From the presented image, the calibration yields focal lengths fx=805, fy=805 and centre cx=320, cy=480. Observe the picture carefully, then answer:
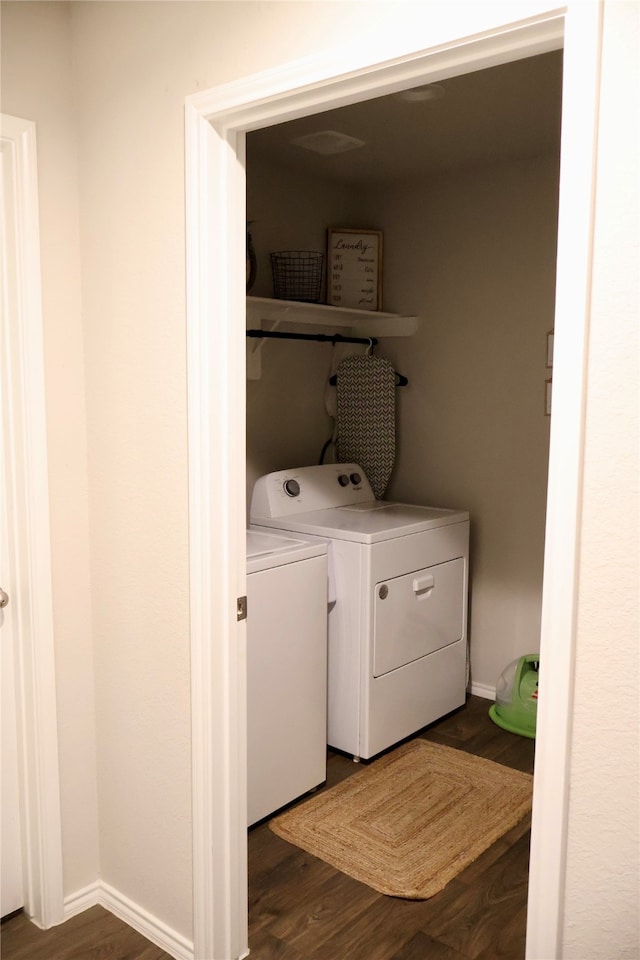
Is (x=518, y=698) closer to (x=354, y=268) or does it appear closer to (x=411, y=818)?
(x=411, y=818)

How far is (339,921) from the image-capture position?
2201mm

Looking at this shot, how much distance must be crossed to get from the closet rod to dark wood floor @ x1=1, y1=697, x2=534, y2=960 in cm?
190

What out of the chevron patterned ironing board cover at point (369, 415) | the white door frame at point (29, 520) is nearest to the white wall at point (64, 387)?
the white door frame at point (29, 520)

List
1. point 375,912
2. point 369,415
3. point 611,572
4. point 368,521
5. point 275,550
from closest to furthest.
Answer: point 611,572, point 375,912, point 275,550, point 368,521, point 369,415

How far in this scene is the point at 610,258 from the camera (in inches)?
47.3

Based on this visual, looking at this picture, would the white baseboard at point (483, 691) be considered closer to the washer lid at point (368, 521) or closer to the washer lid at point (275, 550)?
the washer lid at point (368, 521)

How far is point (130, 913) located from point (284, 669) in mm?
825

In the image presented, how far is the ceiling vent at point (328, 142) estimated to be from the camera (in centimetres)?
299

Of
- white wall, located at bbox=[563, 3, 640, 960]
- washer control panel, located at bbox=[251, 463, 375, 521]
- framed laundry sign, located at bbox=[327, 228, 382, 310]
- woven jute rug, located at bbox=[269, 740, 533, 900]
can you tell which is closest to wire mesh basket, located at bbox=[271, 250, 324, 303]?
framed laundry sign, located at bbox=[327, 228, 382, 310]

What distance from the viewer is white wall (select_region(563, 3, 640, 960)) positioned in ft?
3.86

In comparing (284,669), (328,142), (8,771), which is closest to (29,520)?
(8,771)

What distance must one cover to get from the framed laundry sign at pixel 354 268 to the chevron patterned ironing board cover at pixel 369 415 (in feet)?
0.92

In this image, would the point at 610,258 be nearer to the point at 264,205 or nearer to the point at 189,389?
the point at 189,389

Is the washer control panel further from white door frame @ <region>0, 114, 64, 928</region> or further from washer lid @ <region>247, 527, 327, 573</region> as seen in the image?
white door frame @ <region>0, 114, 64, 928</region>
